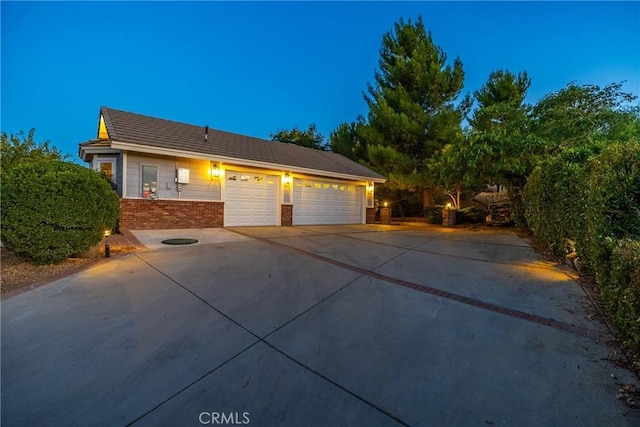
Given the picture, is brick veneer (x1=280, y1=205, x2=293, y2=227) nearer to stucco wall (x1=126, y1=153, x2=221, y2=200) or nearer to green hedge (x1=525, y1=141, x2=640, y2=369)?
stucco wall (x1=126, y1=153, x2=221, y2=200)

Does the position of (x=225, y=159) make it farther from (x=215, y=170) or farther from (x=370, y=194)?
(x=370, y=194)

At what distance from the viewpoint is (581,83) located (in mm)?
9516

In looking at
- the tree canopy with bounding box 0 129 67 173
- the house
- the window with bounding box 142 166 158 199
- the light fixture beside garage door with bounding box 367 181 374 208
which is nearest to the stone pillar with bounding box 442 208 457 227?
the light fixture beside garage door with bounding box 367 181 374 208

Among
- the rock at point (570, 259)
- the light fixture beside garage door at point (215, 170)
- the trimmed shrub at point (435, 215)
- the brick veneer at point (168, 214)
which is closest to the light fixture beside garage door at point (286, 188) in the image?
the brick veneer at point (168, 214)

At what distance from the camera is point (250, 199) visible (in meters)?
11.0

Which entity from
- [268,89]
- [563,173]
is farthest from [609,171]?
[268,89]

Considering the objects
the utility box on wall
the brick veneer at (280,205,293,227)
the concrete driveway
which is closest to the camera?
the concrete driveway

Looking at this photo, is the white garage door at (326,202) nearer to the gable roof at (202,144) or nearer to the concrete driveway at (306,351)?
the gable roof at (202,144)

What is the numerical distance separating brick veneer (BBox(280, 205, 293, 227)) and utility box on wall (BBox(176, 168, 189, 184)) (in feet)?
12.4

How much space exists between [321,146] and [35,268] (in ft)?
77.9

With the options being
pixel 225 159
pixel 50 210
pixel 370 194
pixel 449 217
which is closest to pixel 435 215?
pixel 449 217

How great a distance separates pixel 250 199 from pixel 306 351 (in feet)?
29.9

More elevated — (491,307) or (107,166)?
(107,166)

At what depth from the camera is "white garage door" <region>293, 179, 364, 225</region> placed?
12.4 meters
